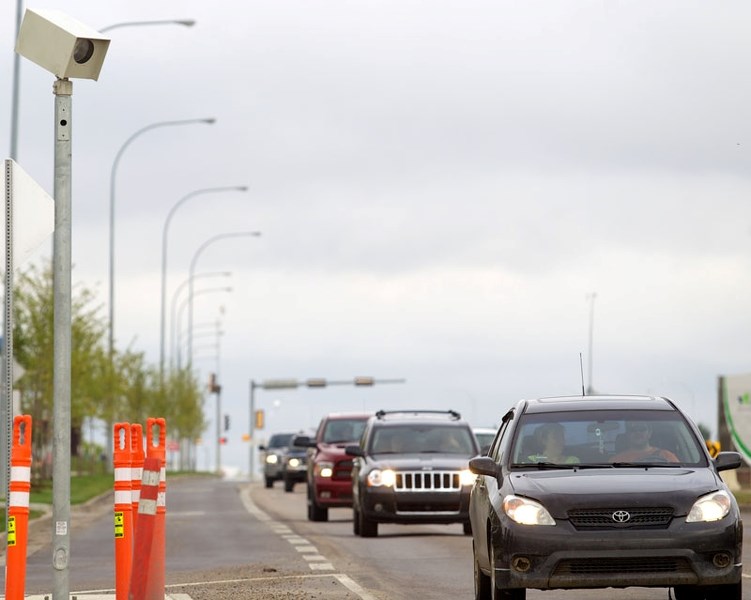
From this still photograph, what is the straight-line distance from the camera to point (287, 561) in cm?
2102

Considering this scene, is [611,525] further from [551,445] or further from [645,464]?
[551,445]

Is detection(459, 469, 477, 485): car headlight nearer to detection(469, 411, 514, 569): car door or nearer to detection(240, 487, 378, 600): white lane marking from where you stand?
detection(240, 487, 378, 600): white lane marking

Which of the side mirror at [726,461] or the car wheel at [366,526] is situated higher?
the side mirror at [726,461]

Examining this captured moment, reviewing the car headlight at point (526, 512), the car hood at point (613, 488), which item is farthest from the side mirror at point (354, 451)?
the car headlight at point (526, 512)

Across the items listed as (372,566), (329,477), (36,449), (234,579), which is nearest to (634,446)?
(234,579)

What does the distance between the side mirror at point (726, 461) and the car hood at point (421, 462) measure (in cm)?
1282

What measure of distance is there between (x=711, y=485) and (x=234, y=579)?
246 inches

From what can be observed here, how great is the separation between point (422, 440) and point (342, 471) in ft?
16.0

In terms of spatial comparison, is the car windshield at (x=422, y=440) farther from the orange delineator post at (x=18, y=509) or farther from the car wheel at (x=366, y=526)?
the orange delineator post at (x=18, y=509)

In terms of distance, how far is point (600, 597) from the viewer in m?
16.0

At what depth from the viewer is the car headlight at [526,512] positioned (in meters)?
Answer: 12.9

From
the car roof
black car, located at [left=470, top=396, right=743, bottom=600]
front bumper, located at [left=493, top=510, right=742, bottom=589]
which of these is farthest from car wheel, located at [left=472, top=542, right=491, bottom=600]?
front bumper, located at [left=493, top=510, right=742, bottom=589]

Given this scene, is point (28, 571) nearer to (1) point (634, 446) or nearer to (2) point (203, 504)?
(1) point (634, 446)

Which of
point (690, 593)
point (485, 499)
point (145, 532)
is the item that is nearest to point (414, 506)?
point (690, 593)
